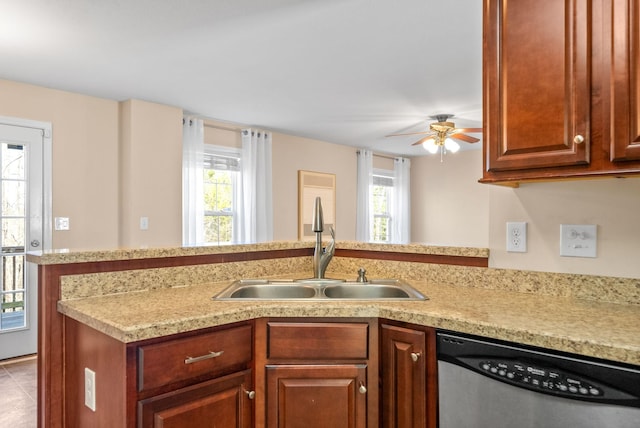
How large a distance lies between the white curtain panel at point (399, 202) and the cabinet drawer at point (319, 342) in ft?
19.0

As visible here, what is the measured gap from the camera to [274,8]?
229 centimetres

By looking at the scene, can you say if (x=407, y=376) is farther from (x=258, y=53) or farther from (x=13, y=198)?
(x=13, y=198)

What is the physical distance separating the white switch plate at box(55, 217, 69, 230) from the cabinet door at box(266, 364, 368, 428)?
3.09m

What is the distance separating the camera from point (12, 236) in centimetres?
356

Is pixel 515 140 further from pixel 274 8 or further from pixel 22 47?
pixel 22 47

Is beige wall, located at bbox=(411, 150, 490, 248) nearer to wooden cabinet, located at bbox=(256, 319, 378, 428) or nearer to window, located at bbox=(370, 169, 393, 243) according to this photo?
window, located at bbox=(370, 169, 393, 243)

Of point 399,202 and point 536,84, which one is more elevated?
point 536,84

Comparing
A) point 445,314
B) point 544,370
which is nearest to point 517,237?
point 445,314

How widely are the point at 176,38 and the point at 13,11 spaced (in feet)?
2.70

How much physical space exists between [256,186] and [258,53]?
7.74ft

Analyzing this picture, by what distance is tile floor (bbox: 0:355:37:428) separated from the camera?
8.23 feet

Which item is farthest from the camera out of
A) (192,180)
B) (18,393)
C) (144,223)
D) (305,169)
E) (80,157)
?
(305,169)

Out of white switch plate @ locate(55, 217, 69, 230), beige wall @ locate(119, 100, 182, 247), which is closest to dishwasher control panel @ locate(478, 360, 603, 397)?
beige wall @ locate(119, 100, 182, 247)

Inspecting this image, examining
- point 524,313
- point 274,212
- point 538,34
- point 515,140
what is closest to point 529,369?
point 524,313
